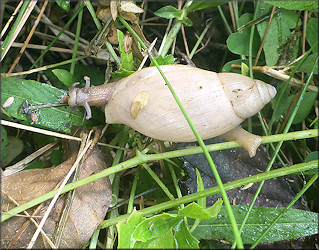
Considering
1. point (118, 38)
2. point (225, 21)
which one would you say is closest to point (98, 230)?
point (118, 38)

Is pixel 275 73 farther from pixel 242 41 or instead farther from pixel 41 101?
pixel 41 101

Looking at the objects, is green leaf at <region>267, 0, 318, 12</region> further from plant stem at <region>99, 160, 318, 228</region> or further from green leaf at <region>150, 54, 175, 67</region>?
plant stem at <region>99, 160, 318, 228</region>

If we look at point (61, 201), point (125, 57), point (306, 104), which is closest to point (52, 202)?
point (61, 201)

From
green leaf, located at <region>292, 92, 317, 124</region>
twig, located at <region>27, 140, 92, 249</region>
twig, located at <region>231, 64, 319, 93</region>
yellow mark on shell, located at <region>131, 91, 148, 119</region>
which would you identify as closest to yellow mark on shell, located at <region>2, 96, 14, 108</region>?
twig, located at <region>27, 140, 92, 249</region>

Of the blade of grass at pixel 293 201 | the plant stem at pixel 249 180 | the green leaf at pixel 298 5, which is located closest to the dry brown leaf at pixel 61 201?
the plant stem at pixel 249 180

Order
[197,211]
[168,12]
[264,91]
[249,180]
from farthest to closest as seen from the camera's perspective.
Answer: [168,12] → [264,91] → [249,180] → [197,211]
